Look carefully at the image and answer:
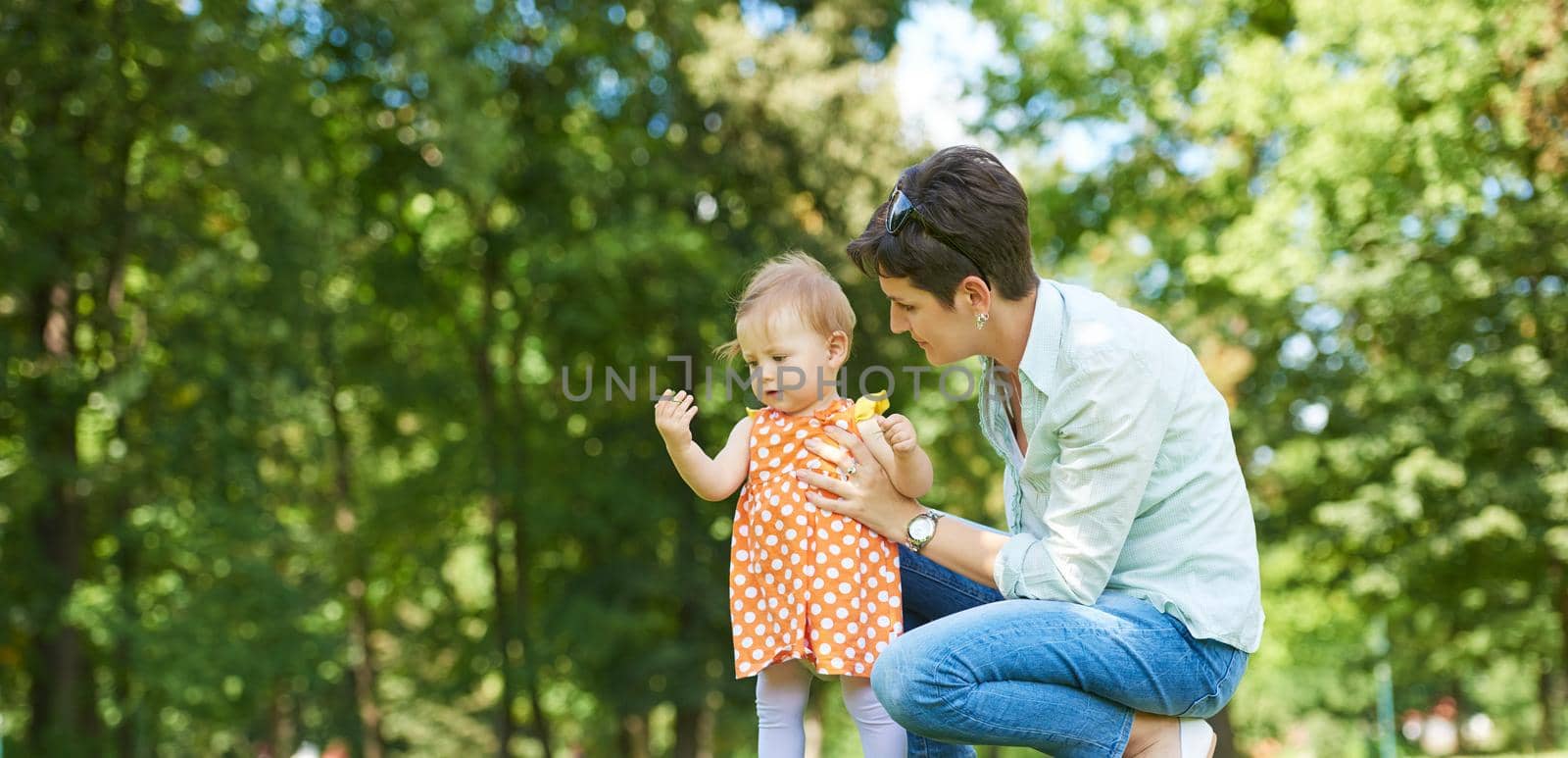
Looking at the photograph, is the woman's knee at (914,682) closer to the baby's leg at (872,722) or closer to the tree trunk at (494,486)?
the baby's leg at (872,722)

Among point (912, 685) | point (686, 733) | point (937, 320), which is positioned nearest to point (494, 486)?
point (686, 733)

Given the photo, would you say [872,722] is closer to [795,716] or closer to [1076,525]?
[795,716]

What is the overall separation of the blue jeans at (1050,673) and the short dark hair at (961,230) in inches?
27.5

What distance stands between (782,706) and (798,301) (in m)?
0.98

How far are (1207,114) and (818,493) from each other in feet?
37.7

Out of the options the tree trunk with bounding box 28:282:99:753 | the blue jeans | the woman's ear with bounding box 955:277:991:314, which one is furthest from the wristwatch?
the tree trunk with bounding box 28:282:99:753

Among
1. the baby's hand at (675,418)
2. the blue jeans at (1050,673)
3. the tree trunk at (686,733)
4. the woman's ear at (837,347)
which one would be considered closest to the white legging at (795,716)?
the blue jeans at (1050,673)

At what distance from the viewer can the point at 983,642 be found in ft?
9.64

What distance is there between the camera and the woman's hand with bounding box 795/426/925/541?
11.0 feet

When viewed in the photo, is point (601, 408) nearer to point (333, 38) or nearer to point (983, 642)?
point (333, 38)

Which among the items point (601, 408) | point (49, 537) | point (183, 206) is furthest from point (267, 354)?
point (601, 408)

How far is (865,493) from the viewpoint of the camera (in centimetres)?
335

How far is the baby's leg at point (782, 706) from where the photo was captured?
11.4 feet

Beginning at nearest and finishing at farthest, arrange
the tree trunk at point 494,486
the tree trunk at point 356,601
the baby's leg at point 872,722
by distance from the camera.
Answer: the baby's leg at point 872,722
the tree trunk at point 494,486
the tree trunk at point 356,601
